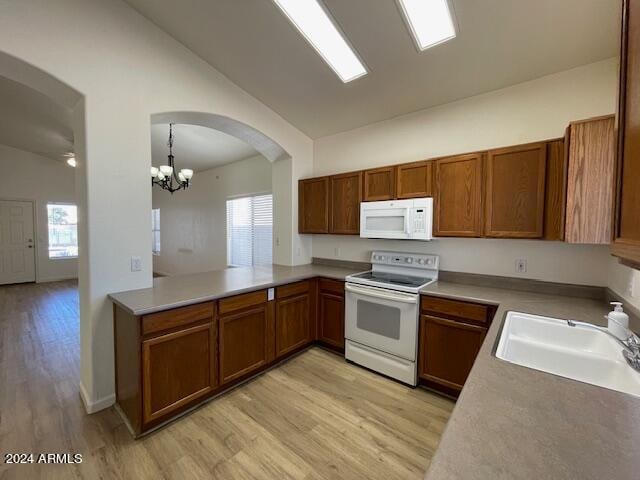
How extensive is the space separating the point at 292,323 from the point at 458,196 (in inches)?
80.0

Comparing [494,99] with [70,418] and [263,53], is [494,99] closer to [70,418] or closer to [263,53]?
[263,53]

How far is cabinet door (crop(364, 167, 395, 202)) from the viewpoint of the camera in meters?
2.81

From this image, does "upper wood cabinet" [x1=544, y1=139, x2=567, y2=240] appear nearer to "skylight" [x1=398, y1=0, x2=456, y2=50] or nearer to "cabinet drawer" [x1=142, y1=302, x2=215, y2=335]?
"skylight" [x1=398, y1=0, x2=456, y2=50]

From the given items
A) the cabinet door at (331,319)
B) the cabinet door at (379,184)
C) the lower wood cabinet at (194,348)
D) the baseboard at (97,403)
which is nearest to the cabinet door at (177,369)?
the lower wood cabinet at (194,348)

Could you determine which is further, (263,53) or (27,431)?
(263,53)

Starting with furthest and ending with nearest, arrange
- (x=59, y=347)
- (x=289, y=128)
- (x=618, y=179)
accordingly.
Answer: (x=289, y=128) < (x=59, y=347) < (x=618, y=179)

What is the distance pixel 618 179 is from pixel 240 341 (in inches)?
97.4

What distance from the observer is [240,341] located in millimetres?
2369

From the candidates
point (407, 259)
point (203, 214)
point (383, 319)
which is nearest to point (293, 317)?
point (383, 319)

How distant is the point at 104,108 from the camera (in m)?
2.03

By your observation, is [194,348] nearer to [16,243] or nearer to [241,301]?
[241,301]

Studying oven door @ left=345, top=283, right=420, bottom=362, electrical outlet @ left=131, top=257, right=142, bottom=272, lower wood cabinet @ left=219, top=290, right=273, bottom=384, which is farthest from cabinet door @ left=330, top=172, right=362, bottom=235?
electrical outlet @ left=131, top=257, right=142, bottom=272

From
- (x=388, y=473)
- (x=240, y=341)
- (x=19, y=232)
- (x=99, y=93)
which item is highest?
(x=99, y=93)

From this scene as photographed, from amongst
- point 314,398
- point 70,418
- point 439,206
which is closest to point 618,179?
point 439,206
